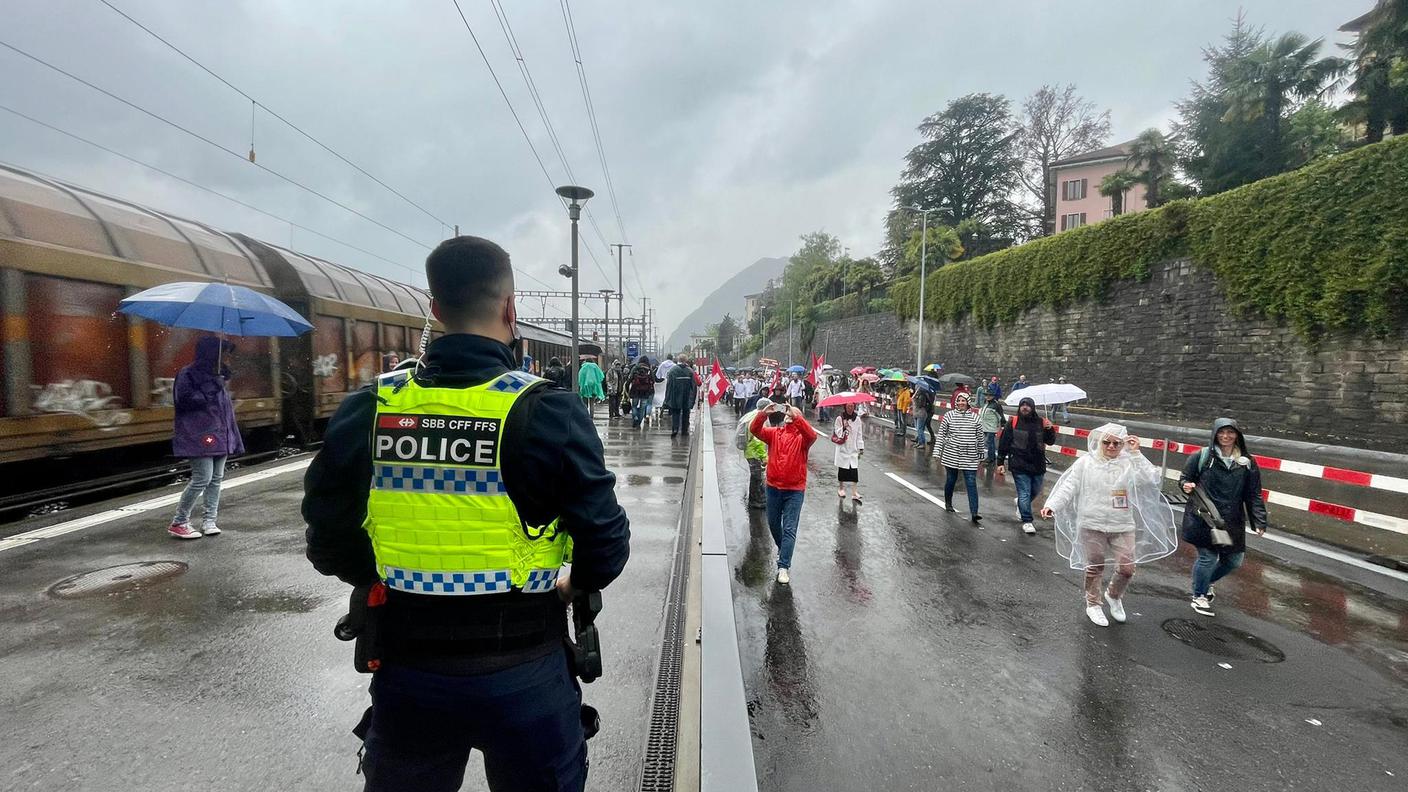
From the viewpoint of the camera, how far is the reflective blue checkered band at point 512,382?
1573 mm

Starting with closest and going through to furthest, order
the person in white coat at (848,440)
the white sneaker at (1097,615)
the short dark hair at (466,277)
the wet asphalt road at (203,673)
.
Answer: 1. the short dark hair at (466,277)
2. the wet asphalt road at (203,673)
3. the white sneaker at (1097,615)
4. the person in white coat at (848,440)

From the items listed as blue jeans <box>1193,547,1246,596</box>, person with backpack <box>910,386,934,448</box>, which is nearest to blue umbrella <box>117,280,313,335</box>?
blue jeans <box>1193,547,1246,596</box>

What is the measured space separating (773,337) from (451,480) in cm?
8426

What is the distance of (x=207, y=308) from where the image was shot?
6.28 metres

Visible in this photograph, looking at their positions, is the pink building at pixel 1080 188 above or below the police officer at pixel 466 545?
above

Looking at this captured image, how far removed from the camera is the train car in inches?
264

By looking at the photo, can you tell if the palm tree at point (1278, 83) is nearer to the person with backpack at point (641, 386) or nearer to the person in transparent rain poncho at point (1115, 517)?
the person with backpack at point (641, 386)

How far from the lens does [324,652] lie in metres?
3.94

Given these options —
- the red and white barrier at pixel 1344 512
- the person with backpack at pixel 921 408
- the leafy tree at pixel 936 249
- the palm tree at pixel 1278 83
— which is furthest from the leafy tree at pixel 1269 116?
the red and white barrier at pixel 1344 512

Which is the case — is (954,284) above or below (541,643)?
above

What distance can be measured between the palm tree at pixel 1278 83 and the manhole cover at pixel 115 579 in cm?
3448

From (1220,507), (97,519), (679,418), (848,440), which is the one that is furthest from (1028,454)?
(97,519)

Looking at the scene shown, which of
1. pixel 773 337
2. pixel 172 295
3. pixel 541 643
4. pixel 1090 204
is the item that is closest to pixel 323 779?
pixel 541 643

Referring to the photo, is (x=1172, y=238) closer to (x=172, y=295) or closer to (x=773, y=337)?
(x=172, y=295)
